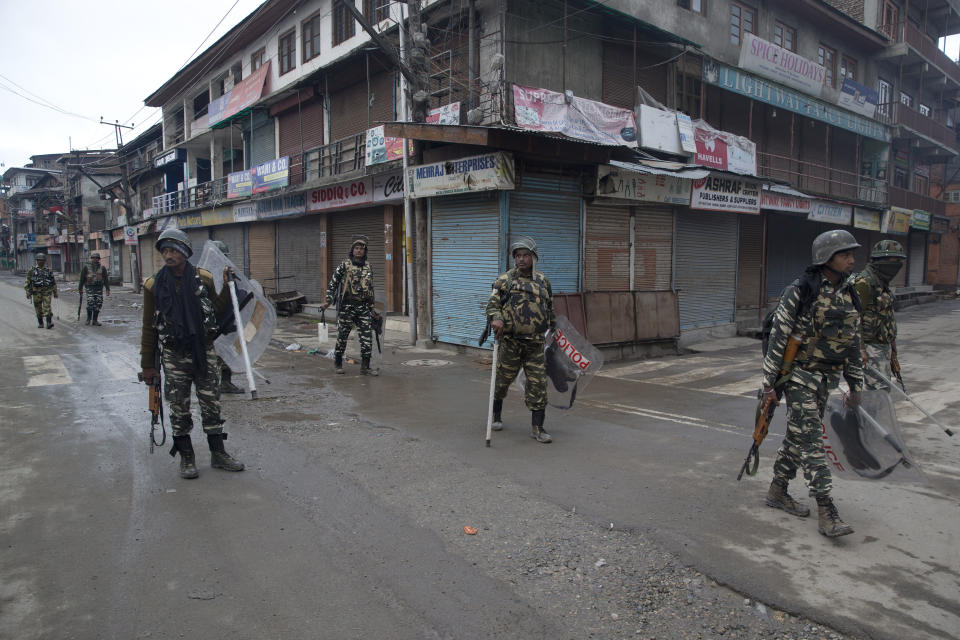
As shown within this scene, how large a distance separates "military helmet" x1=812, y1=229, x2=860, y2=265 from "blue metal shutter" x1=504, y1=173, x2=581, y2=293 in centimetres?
745

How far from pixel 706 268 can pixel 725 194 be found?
1977 millimetres

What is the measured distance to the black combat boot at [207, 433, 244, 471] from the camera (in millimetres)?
4887

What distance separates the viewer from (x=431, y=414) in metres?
7.02

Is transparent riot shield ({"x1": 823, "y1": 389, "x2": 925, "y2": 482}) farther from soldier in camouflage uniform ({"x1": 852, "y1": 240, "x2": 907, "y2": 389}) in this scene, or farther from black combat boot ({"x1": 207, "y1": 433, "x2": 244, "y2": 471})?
black combat boot ({"x1": 207, "y1": 433, "x2": 244, "y2": 471})

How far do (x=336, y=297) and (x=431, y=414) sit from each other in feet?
10.1

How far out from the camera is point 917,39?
964 inches

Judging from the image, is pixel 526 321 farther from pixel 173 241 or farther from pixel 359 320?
pixel 359 320

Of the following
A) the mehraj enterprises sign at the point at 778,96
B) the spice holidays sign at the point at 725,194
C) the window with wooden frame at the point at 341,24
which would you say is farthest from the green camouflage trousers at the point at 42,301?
the mehraj enterprises sign at the point at 778,96

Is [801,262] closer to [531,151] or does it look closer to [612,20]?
[612,20]

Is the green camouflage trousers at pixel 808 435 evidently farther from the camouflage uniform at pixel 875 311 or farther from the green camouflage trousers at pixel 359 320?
the green camouflage trousers at pixel 359 320

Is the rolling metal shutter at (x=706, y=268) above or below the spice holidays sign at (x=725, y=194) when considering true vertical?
below

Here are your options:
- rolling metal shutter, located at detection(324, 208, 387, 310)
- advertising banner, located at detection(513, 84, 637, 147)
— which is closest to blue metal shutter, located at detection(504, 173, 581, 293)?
advertising banner, located at detection(513, 84, 637, 147)

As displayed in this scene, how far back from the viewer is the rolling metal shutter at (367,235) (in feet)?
55.5

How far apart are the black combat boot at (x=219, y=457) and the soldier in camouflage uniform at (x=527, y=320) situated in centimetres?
252
